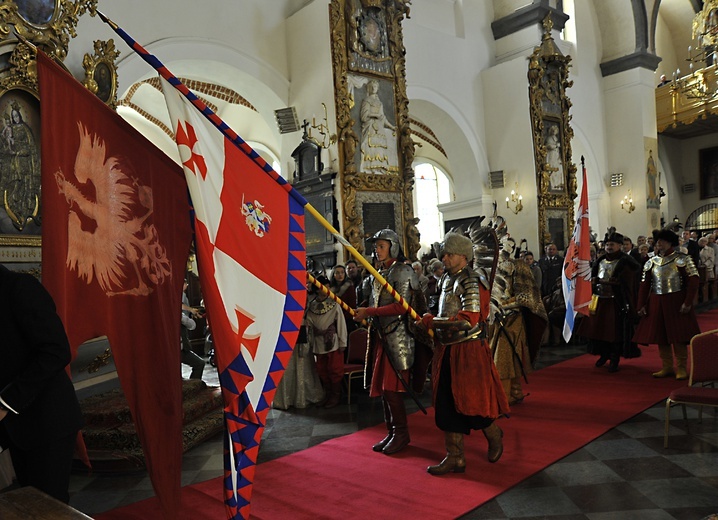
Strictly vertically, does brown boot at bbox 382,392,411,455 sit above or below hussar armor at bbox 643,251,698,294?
below

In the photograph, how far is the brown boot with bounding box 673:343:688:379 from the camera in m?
6.27

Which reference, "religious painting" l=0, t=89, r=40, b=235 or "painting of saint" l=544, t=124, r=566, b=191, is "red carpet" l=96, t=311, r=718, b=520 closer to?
"religious painting" l=0, t=89, r=40, b=235

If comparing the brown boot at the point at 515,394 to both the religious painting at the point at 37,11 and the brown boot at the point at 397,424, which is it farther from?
the religious painting at the point at 37,11

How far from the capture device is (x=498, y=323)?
18.4 feet

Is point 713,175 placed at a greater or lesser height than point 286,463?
greater

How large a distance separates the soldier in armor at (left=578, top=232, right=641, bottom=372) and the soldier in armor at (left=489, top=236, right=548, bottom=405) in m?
1.44

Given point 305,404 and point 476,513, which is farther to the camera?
point 305,404

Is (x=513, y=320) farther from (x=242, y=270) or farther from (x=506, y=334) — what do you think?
(x=242, y=270)

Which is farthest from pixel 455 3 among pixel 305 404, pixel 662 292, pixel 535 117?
pixel 305 404

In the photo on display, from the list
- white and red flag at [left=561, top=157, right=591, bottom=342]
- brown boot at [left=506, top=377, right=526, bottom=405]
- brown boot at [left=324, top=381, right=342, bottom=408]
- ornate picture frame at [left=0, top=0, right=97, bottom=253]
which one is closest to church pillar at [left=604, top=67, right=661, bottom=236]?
white and red flag at [left=561, top=157, right=591, bottom=342]

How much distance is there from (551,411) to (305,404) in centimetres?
258

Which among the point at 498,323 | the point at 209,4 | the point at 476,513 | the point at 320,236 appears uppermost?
the point at 209,4

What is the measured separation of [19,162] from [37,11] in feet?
4.85

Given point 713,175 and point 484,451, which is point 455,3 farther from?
point 713,175
